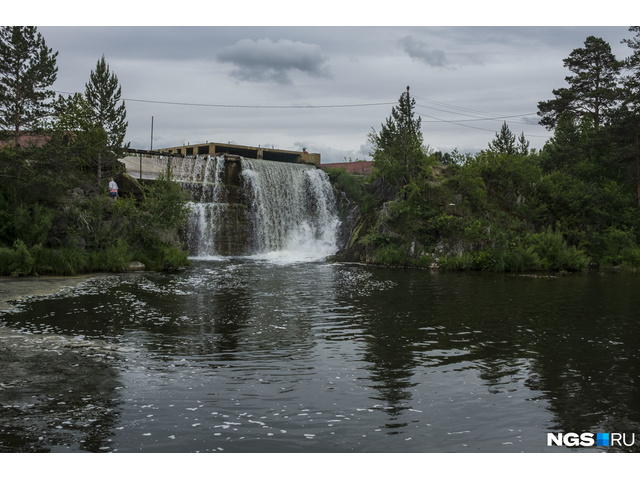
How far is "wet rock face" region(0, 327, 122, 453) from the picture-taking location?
758cm

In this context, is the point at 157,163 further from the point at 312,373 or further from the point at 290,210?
the point at 312,373

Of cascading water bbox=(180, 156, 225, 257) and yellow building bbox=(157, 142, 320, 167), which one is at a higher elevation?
yellow building bbox=(157, 142, 320, 167)

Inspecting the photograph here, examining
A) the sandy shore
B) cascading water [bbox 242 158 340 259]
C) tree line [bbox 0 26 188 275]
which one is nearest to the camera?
the sandy shore

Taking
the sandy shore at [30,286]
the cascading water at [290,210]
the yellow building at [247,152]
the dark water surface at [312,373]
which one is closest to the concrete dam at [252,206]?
the cascading water at [290,210]

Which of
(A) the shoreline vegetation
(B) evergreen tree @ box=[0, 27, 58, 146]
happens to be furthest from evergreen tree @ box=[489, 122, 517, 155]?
(B) evergreen tree @ box=[0, 27, 58, 146]

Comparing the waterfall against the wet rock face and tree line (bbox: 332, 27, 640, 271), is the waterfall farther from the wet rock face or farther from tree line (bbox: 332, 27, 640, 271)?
the wet rock face

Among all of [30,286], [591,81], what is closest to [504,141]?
[591,81]

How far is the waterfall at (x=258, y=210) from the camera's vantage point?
148 feet

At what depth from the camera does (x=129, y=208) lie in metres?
33.5

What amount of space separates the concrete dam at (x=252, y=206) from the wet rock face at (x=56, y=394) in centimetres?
3154

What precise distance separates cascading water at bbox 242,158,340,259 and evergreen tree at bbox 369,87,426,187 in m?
6.62

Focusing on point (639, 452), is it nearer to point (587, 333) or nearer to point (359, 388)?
point (359, 388)

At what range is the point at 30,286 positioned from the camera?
77.5 feet

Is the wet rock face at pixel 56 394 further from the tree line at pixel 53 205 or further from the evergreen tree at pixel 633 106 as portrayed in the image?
the evergreen tree at pixel 633 106
